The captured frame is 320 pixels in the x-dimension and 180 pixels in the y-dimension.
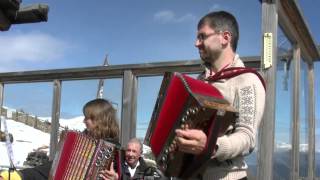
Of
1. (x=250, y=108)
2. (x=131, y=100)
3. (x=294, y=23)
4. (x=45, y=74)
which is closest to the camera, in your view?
(x=250, y=108)

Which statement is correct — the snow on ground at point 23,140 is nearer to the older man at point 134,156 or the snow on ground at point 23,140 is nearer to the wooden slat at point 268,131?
the older man at point 134,156

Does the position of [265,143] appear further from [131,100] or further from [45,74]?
[45,74]

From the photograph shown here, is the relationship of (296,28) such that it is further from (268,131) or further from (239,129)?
(239,129)

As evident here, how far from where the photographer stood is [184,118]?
1912mm

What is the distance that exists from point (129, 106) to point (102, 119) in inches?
134

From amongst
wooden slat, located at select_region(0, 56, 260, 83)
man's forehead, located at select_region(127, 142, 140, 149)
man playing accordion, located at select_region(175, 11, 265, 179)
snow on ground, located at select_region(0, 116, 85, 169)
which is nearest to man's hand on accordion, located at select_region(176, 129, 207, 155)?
man playing accordion, located at select_region(175, 11, 265, 179)

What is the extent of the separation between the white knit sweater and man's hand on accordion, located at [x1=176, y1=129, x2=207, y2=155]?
103 mm

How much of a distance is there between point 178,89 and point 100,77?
579 centimetres

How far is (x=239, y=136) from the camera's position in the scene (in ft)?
6.72

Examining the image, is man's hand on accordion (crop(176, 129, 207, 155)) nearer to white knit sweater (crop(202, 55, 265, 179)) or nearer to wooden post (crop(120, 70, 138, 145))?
white knit sweater (crop(202, 55, 265, 179))

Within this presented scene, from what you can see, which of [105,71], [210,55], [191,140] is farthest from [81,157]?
[105,71]

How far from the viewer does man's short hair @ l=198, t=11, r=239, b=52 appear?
2277 mm

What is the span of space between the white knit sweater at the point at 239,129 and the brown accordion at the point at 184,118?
0.07 m

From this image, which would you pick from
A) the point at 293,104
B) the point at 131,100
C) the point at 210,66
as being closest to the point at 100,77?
the point at 131,100
